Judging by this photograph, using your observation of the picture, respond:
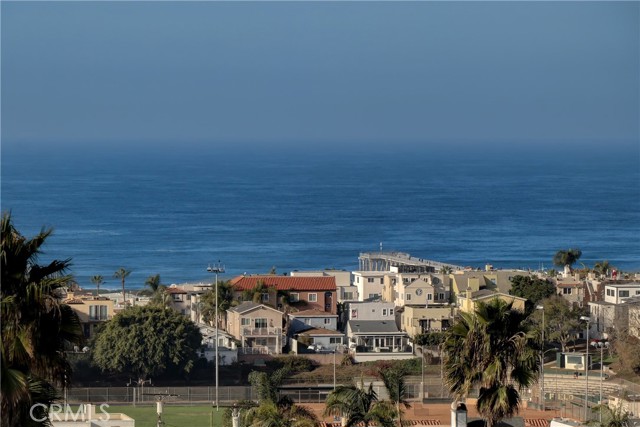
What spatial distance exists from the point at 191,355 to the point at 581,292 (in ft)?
64.1

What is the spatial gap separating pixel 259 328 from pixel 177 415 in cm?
1499

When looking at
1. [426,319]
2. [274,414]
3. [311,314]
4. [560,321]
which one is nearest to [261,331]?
[311,314]

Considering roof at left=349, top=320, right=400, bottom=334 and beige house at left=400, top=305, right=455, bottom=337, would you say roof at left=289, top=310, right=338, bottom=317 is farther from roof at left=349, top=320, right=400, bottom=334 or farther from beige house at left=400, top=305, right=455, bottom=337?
beige house at left=400, top=305, right=455, bottom=337

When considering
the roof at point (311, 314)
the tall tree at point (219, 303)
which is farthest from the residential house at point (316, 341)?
the tall tree at point (219, 303)

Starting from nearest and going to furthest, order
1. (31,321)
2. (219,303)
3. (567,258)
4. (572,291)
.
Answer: (31,321) → (219,303) → (572,291) → (567,258)

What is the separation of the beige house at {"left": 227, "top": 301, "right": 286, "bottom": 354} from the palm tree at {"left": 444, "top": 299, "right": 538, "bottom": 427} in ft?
122

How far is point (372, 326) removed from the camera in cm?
6000

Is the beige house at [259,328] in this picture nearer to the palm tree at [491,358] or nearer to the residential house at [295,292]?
the residential house at [295,292]

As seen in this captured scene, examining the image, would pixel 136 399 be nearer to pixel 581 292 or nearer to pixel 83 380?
pixel 83 380

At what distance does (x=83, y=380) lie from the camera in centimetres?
5000

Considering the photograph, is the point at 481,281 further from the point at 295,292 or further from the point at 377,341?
the point at 377,341

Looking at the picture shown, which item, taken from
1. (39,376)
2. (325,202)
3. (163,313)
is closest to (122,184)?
(325,202)

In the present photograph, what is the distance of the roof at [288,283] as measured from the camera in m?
63.2

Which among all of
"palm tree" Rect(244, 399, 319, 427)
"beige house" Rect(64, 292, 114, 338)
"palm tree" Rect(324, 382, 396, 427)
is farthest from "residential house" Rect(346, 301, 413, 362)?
"palm tree" Rect(324, 382, 396, 427)
